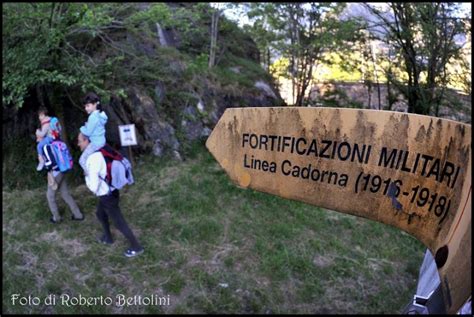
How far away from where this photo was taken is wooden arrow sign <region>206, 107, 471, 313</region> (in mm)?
1290

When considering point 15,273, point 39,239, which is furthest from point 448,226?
point 39,239

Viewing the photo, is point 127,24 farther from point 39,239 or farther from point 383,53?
point 383,53

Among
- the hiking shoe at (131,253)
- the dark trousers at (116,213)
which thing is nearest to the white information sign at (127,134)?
the dark trousers at (116,213)

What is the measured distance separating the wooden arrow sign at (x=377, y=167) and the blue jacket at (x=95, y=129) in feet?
9.14

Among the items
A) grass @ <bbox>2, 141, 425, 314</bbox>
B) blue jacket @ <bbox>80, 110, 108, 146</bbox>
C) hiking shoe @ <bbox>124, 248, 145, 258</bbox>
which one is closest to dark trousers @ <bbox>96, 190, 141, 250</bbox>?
hiking shoe @ <bbox>124, 248, 145, 258</bbox>

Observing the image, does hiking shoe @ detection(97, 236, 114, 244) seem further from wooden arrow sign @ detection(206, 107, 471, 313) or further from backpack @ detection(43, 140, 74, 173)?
wooden arrow sign @ detection(206, 107, 471, 313)

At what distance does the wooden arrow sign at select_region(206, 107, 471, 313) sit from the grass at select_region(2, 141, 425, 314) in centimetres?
252

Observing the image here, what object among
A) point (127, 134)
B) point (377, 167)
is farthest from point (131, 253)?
point (377, 167)

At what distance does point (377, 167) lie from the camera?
4.77 feet

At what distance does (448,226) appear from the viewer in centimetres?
135

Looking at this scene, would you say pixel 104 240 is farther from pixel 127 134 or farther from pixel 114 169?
pixel 127 134

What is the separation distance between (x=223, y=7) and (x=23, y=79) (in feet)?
12.9

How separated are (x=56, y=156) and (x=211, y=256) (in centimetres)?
218

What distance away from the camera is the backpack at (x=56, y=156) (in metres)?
4.78
